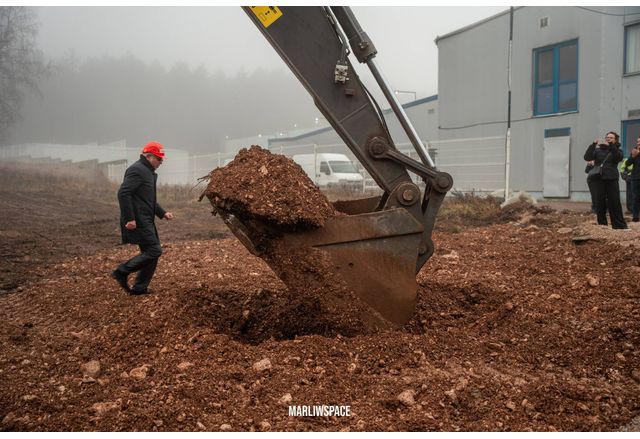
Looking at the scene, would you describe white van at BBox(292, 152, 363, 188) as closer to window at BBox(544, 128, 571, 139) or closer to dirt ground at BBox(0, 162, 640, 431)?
window at BBox(544, 128, 571, 139)

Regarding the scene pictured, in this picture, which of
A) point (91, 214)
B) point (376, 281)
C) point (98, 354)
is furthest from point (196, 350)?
point (91, 214)

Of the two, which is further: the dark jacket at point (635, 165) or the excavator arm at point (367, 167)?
the dark jacket at point (635, 165)

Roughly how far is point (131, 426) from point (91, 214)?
15200 millimetres

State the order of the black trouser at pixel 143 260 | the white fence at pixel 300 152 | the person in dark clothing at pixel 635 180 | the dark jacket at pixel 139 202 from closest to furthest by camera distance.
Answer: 1. the dark jacket at pixel 139 202
2. the black trouser at pixel 143 260
3. the person in dark clothing at pixel 635 180
4. the white fence at pixel 300 152

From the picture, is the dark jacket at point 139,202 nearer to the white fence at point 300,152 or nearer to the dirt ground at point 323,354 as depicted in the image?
the dirt ground at point 323,354

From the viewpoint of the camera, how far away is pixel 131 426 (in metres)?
3.48

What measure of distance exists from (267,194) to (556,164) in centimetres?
1577

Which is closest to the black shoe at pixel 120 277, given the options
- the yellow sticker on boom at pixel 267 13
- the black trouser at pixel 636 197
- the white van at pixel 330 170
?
the yellow sticker on boom at pixel 267 13

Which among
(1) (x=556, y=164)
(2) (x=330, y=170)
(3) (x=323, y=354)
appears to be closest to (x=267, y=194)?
(3) (x=323, y=354)

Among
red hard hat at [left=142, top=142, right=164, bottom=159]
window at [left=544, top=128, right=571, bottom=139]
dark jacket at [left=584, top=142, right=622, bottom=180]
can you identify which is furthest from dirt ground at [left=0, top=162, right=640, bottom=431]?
window at [left=544, top=128, right=571, bottom=139]

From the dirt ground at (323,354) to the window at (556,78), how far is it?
11.7 metres

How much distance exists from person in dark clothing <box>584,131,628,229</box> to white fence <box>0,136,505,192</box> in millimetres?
3094

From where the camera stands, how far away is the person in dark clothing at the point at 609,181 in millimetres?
9821

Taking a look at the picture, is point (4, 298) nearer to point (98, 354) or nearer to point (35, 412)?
point (98, 354)
